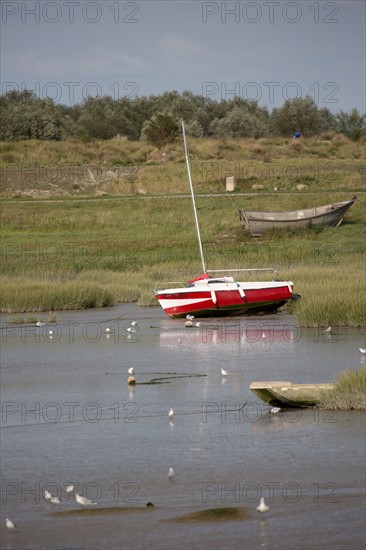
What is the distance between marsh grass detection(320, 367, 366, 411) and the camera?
18.3 m

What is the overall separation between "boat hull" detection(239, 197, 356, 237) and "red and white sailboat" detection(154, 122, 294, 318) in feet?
51.6

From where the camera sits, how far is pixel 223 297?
32.1 metres

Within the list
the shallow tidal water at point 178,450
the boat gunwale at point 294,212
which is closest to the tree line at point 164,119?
the boat gunwale at point 294,212

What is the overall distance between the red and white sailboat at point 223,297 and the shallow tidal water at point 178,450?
13.3 ft

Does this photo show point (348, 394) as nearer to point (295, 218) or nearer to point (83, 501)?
point (83, 501)

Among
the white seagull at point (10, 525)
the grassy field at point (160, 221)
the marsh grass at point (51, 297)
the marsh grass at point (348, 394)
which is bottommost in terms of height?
the white seagull at point (10, 525)

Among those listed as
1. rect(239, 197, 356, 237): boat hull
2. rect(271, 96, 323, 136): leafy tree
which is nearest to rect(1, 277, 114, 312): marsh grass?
rect(239, 197, 356, 237): boat hull

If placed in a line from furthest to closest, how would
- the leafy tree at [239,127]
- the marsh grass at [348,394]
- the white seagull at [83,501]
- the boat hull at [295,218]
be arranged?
1. the leafy tree at [239,127]
2. the boat hull at [295,218]
3. the marsh grass at [348,394]
4. the white seagull at [83,501]

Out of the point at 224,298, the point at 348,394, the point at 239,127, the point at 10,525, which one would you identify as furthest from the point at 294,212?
the point at 239,127

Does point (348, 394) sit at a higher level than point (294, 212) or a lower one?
lower

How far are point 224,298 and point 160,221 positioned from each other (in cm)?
2019

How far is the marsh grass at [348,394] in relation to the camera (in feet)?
60.2

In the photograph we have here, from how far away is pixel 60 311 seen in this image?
118 feet

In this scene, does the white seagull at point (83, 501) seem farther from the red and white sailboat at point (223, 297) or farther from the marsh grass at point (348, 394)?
the red and white sailboat at point (223, 297)
